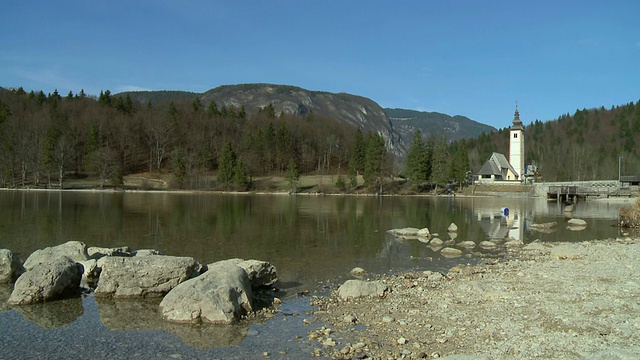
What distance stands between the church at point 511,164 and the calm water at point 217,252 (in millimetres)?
74822

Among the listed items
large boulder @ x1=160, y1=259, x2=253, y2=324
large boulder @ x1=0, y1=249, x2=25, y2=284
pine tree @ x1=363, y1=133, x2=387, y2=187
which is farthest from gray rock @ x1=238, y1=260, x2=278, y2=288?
pine tree @ x1=363, y1=133, x2=387, y2=187

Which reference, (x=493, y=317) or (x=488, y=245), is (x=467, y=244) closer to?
(x=488, y=245)

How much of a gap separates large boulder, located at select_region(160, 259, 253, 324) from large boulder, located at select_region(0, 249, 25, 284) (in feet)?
23.6

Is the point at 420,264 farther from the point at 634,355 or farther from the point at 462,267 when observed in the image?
the point at 634,355

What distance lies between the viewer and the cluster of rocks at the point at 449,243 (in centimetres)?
2502

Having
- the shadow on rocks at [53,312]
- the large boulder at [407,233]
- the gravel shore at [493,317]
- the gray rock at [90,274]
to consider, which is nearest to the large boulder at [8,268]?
the gray rock at [90,274]

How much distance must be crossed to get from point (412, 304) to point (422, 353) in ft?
13.2

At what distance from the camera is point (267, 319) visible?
13.0m

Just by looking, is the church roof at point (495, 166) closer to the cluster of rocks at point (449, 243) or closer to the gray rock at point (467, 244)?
the cluster of rocks at point (449, 243)

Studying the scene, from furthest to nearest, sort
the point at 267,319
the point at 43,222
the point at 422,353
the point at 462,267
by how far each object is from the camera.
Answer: the point at 43,222, the point at 462,267, the point at 267,319, the point at 422,353

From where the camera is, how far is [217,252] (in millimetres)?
24109

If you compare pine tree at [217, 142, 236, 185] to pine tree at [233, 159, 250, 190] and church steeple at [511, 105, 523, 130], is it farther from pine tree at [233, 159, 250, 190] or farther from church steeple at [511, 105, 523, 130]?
church steeple at [511, 105, 523, 130]

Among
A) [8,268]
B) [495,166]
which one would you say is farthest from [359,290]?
[495,166]

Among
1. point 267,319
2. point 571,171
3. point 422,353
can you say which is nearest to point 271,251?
point 267,319
